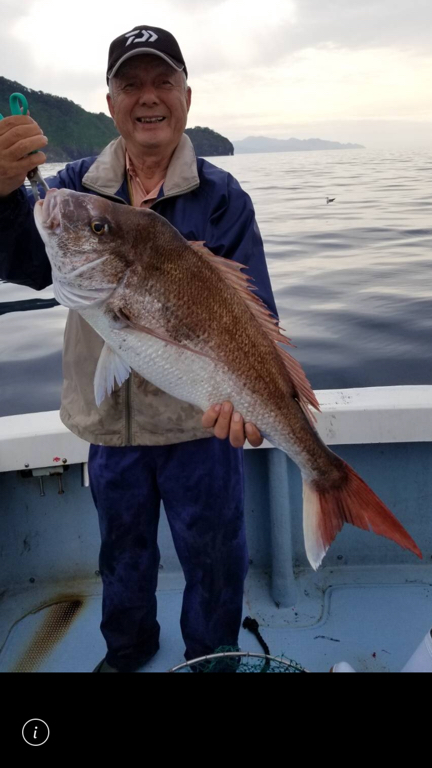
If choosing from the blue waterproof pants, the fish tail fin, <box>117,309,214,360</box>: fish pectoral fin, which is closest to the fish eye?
<box>117,309,214,360</box>: fish pectoral fin

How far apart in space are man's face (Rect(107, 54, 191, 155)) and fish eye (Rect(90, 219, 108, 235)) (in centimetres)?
60

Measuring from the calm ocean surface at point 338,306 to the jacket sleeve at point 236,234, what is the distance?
140 inches

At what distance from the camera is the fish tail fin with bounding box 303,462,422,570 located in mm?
2182

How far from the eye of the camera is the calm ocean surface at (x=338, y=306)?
6.12 m

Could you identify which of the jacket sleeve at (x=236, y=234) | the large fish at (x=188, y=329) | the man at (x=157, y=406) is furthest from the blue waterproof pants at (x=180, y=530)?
the jacket sleeve at (x=236, y=234)

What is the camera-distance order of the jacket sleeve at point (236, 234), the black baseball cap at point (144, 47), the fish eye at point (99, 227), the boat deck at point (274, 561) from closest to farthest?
the fish eye at point (99, 227) < the black baseball cap at point (144, 47) < the jacket sleeve at point (236, 234) < the boat deck at point (274, 561)

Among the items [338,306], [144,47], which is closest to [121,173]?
[144,47]

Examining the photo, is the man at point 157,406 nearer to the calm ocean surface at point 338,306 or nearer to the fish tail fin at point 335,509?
the fish tail fin at point 335,509

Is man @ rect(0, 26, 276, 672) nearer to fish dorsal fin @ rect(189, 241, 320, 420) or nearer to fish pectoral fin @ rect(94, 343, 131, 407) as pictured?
fish dorsal fin @ rect(189, 241, 320, 420)

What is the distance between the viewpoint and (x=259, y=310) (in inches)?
85.6

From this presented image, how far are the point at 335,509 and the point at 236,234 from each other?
1.17 metres

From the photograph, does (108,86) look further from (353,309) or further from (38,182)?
(353,309)
